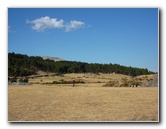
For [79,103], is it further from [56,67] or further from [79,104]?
[56,67]

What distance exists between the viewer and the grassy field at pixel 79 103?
7.79 m

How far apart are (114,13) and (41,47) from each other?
4.83 feet

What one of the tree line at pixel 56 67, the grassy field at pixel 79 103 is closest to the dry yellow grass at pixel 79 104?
the grassy field at pixel 79 103

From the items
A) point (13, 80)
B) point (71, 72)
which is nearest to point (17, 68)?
point (13, 80)

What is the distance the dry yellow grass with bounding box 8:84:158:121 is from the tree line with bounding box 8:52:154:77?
13.1 inches

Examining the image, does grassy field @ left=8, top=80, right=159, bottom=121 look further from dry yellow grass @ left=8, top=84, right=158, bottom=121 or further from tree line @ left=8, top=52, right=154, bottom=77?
tree line @ left=8, top=52, right=154, bottom=77

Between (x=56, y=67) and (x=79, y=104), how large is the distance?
0.82 meters

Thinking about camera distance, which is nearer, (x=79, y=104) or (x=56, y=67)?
(x=79, y=104)

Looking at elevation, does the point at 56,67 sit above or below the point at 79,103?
above

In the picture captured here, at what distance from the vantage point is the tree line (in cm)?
794

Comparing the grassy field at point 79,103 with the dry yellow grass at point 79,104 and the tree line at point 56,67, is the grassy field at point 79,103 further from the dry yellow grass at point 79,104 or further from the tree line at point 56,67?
the tree line at point 56,67

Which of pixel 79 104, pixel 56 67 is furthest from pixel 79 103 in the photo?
pixel 56 67

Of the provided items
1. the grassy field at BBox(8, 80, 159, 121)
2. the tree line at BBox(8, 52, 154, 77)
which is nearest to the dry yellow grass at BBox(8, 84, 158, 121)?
the grassy field at BBox(8, 80, 159, 121)

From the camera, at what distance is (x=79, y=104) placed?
8.08m
